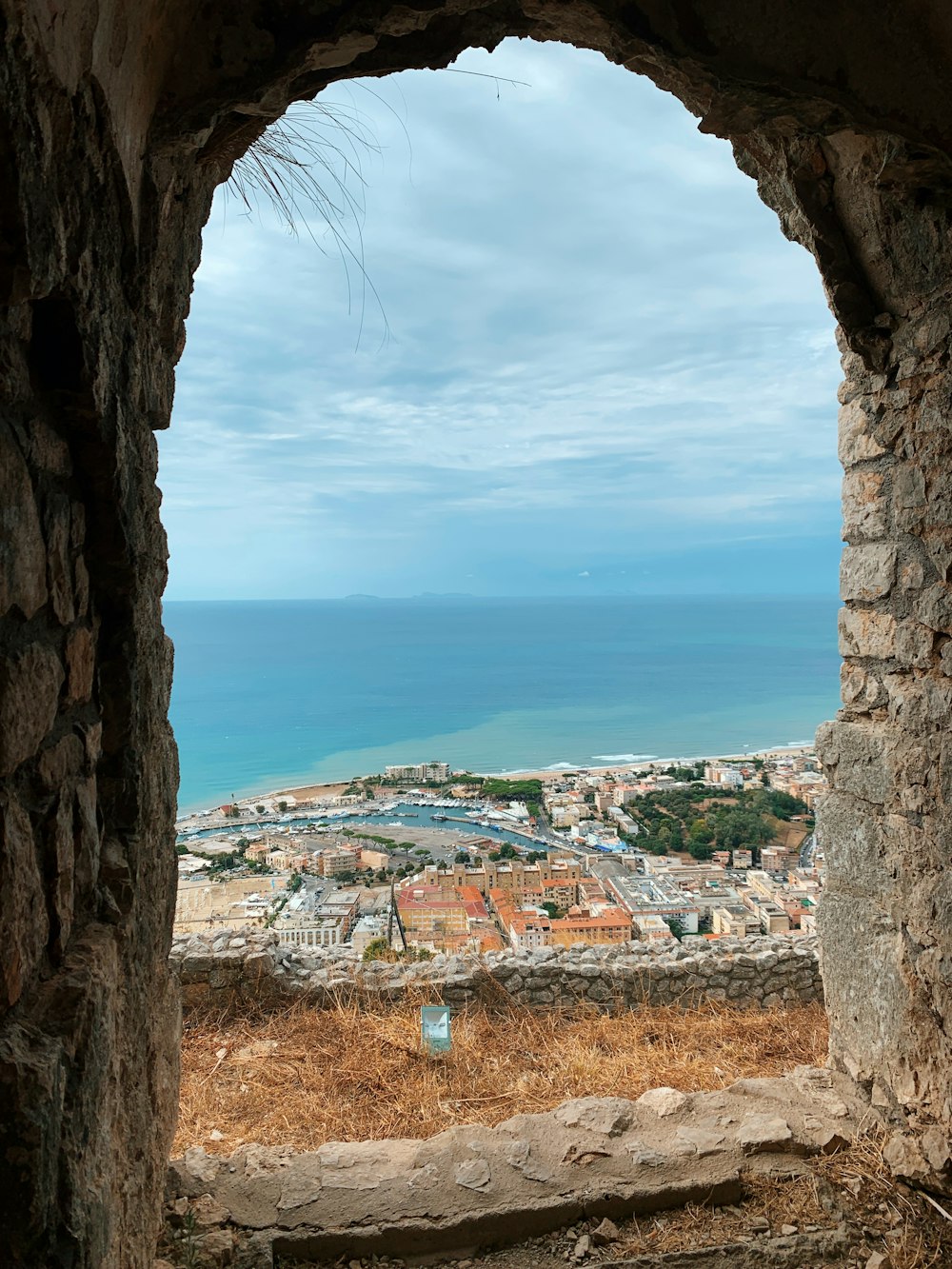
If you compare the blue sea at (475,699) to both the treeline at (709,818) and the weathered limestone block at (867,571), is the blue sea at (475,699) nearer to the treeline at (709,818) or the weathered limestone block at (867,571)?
the treeline at (709,818)

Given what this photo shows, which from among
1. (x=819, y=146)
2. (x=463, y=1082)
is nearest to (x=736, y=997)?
(x=463, y=1082)

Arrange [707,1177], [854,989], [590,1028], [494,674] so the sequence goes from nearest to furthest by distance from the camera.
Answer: [707,1177], [854,989], [590,1028], [494,674]

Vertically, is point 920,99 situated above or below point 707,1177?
above

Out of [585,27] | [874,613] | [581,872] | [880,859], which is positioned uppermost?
[585,27]

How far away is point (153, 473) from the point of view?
6.07ft

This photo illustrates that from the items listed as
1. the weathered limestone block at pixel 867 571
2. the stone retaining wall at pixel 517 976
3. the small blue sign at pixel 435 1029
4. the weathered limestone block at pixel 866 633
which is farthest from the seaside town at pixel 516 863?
the small blue sign at pixel 435 1029

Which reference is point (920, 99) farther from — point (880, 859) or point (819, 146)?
point (880, 859)

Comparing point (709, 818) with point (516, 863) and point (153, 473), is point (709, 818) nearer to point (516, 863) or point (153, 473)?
point (516, 863)

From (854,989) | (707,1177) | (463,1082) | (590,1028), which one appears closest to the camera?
(707,1177)

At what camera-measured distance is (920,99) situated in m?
2.00

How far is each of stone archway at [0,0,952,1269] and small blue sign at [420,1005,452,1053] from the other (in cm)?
199

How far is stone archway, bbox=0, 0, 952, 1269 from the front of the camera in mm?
1104

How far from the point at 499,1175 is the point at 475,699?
29205 mm

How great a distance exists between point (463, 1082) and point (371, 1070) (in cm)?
46
